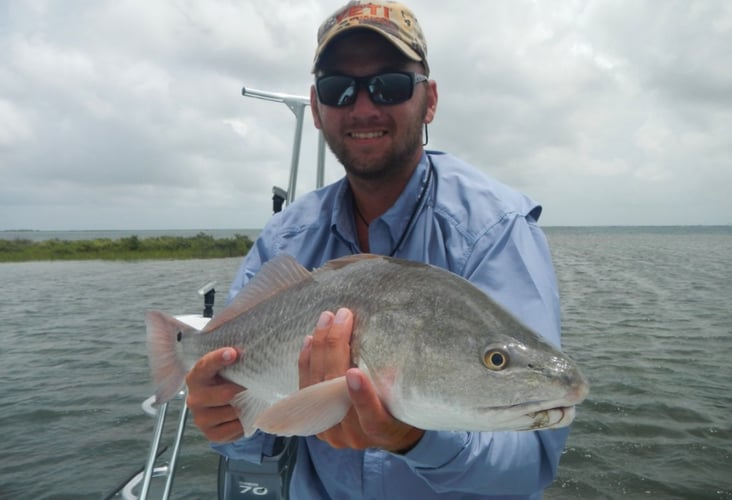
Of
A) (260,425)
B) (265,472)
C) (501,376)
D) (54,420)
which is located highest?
(501,376)

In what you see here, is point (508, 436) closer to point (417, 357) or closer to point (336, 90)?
point (417, 357)

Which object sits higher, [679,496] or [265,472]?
[265,472]

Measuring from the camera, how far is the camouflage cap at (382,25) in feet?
8.81

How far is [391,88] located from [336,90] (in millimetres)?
296

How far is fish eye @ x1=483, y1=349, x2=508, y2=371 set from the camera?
1706 mm

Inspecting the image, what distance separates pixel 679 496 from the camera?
21.5 feet

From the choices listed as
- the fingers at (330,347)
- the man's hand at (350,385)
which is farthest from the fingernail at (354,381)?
the fingers at (330,347)

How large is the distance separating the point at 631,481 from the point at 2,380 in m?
12.3

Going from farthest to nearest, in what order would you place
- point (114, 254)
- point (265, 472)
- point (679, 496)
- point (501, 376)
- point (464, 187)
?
point (114, 254), point (679, 496), point (265, 472), point (464, 187), point (501, 376)

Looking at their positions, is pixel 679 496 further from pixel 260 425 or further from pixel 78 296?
pixel 78 296

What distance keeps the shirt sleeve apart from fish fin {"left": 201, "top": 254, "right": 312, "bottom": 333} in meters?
0.82

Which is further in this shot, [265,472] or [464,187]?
[265,472]

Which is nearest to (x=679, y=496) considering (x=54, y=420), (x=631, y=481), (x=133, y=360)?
(x=631, y=481)

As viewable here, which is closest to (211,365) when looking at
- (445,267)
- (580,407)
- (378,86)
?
(445,267)
